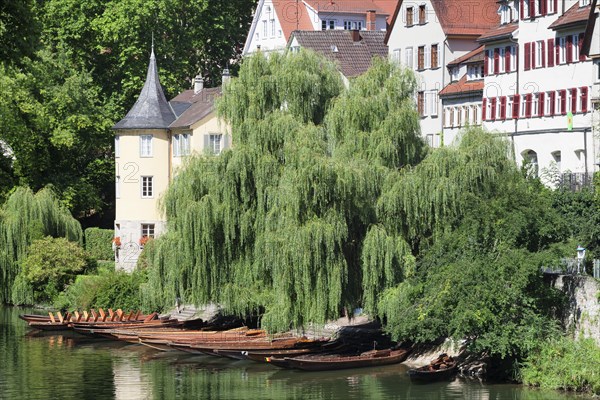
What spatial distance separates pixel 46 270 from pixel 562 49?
24.5 m

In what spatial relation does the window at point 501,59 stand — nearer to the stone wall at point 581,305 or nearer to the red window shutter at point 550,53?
the red window shutter at point 550,53

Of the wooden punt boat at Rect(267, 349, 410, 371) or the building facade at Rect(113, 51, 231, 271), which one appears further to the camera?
the building facade at Rect(113, 51, 231, 271)

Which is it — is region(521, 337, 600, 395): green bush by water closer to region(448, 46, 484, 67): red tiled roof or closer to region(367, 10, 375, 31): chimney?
region(448, 46, 484, 67): red tiled roof

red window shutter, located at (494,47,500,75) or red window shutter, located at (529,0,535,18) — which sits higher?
red window shutter, located at (529,0,535,18)

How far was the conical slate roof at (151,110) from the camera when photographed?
76.4 m

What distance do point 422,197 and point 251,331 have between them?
8.66 m

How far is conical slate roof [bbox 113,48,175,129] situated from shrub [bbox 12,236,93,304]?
12628mm

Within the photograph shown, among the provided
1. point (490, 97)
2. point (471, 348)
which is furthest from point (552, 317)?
point (490, 97)

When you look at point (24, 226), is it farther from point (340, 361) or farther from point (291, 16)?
point (291, 16)

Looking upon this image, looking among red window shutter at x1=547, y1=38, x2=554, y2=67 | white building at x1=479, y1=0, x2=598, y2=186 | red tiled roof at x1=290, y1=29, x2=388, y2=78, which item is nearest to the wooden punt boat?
white building at x1=479, y1=0, x2=598, y2=186

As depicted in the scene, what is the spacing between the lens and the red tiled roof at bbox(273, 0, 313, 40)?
8888 centimetres

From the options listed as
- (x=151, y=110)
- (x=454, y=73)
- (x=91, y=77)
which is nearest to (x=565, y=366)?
(x=454, y=73)

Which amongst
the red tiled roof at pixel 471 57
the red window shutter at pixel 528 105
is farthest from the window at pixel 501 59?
the red tiled roof at pixel 471 57

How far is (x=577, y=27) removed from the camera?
5650 cm
